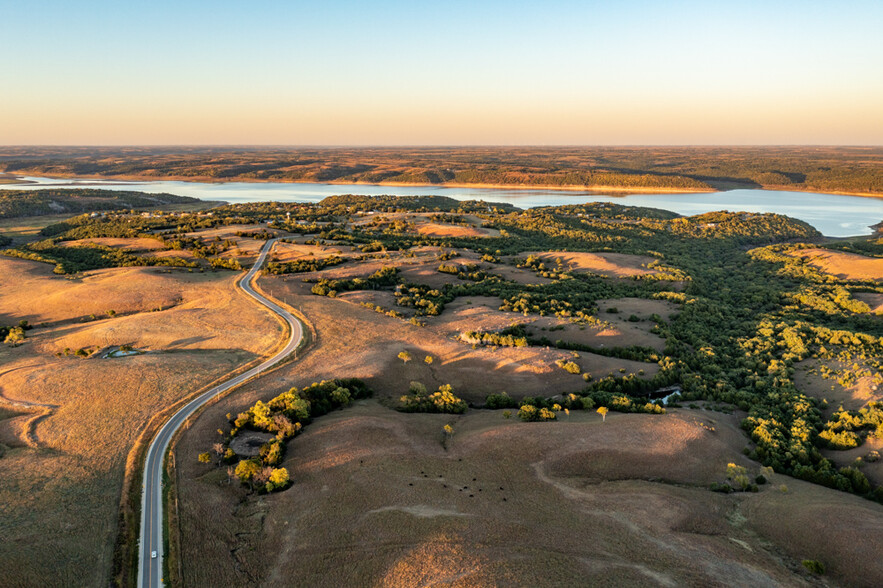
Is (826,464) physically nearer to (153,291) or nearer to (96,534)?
(96,534)

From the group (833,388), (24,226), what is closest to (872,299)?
(833,388)

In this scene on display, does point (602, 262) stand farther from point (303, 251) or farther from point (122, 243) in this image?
point (122, 243)

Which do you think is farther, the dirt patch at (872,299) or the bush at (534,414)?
the dirt patch at (872,299)

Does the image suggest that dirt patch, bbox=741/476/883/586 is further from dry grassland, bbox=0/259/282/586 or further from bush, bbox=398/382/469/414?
dry grassland, bbox=0/259/282/586

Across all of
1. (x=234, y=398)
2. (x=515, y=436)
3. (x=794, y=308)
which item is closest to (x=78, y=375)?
(x=234, y=398)

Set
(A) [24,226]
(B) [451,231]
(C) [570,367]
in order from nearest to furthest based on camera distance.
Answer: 1. (C) [570,367]
2. (B) [451,231]
3. (A) [24,226]

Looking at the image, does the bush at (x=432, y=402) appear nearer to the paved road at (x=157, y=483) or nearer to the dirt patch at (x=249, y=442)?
the dirt patch at (x=249, y=442)

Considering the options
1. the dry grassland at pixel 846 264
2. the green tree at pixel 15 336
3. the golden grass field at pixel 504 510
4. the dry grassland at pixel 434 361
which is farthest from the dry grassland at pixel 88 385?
the dry grassland at pixel 846 264
